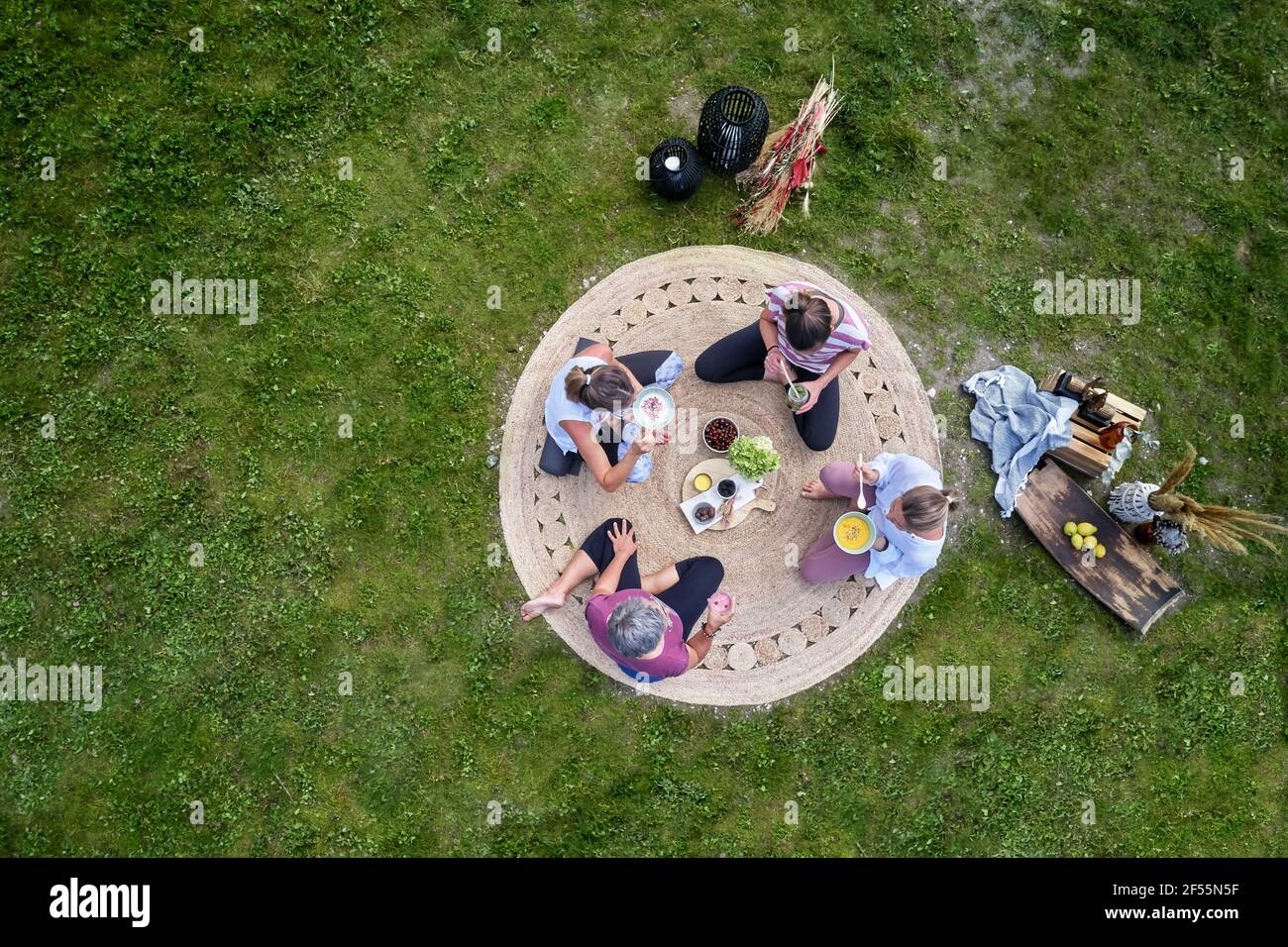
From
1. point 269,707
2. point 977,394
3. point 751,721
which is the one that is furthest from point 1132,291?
point 269,707

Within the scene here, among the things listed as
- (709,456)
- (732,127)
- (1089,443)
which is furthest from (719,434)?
(1089,443)

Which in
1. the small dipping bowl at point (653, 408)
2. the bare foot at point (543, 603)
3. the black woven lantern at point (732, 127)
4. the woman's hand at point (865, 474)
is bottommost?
the bare foot at point (543, 603)

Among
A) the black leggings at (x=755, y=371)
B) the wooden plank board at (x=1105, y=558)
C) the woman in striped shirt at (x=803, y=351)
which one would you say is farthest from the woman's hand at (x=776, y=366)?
the wooden plank board at (x=1105, y=558)

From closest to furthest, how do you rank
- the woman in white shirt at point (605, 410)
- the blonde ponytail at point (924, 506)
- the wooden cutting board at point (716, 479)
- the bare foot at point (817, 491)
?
the blonde ponytail at point (924, 506)
the woman in white shirt at point (605, 410)
the bare foot at point (817, 491)
the wooden cutting board at point (716, 479)

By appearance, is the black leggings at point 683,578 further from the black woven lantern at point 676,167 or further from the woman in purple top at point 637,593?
the black woven lantern at point 676,167

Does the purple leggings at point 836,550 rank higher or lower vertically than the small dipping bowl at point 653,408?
lower

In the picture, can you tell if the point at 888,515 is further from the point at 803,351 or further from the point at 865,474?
the point at 803,351
